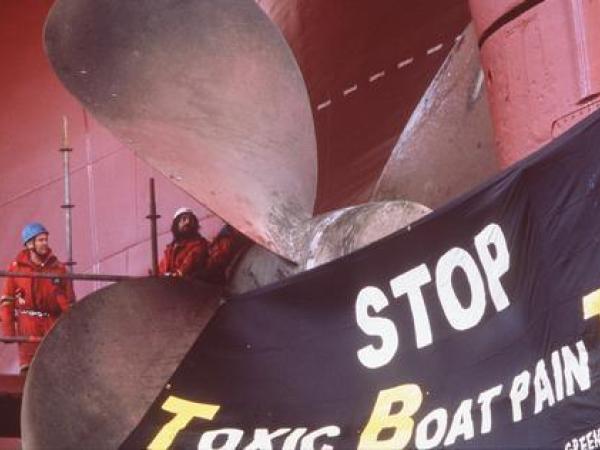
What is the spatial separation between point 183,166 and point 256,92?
599mm

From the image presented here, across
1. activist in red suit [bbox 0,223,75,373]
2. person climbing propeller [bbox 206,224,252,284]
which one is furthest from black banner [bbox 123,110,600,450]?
activist in red suit [bbox 0,223,75,373]

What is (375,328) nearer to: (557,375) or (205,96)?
(557,375)

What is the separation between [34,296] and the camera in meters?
10.9

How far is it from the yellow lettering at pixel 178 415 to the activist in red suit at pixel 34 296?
3492 mm

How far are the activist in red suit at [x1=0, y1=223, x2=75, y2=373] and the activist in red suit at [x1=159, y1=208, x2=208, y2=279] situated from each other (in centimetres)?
68

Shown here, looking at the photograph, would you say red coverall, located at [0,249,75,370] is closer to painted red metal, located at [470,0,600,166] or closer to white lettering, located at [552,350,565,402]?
painted red metal, located at [470,0,600,166]

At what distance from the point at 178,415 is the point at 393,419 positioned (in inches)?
41.7

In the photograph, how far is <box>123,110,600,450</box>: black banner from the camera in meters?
5.97

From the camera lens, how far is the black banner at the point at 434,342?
5969 mm

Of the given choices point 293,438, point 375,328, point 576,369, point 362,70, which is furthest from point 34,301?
point 576,369

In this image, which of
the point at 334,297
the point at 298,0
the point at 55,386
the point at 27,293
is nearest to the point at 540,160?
the point at 334,297

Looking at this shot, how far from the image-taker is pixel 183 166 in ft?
24.4

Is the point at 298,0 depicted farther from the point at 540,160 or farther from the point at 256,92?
the point at 540,160

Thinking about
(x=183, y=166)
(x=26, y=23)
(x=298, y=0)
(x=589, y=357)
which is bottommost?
(x=589, y=357)
